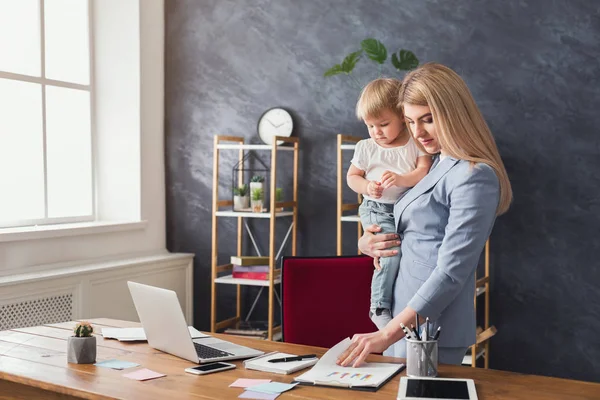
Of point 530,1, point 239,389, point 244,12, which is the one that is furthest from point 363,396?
point 244,12

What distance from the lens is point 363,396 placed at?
196cm

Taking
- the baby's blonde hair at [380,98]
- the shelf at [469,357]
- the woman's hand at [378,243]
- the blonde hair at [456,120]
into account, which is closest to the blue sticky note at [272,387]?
the woman's hand at [378,243]

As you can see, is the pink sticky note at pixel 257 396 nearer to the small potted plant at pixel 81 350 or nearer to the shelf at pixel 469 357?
the small potted plant at pixel 81 350

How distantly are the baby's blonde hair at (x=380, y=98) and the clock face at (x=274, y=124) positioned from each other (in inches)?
87.8

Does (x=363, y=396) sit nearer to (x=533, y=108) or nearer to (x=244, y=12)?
(x=533, y=108)

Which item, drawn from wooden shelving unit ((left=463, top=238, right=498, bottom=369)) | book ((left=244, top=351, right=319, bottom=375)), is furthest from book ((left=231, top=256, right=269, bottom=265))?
book ((left=244, top=351, right=319, bottom=375))

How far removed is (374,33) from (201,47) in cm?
132

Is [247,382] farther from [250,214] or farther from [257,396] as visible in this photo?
[250,214]

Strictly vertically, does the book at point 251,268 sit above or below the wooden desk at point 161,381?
above

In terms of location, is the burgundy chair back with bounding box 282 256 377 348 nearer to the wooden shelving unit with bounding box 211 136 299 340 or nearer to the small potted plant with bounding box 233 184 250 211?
the wooden shelving unit with bounding box 211 136 299 340

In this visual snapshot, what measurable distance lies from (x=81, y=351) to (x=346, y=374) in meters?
0.87

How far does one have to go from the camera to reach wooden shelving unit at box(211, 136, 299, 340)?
468 centimetres

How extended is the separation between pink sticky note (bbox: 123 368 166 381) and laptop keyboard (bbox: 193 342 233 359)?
21 cm

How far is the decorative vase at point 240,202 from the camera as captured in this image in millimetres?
4906
